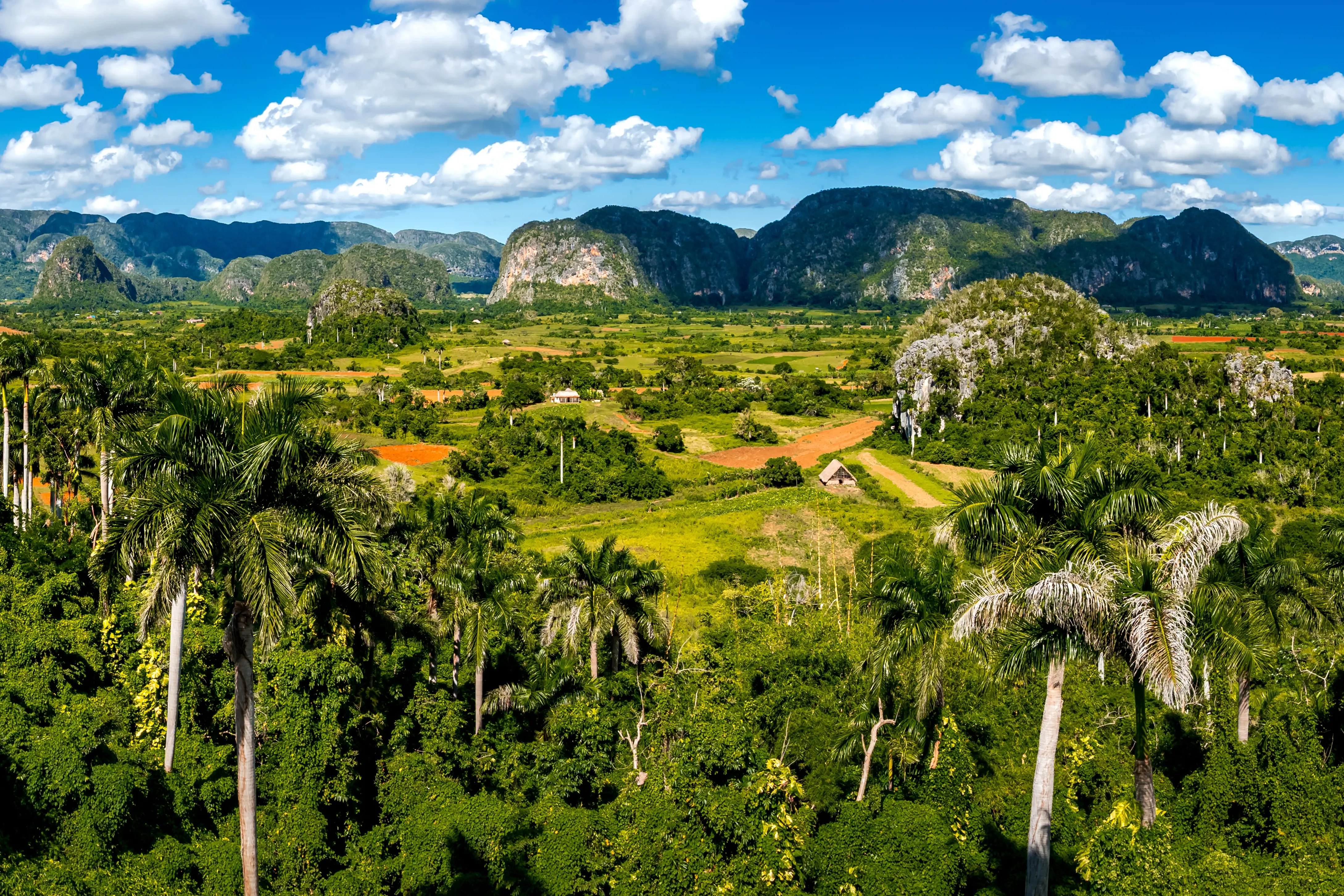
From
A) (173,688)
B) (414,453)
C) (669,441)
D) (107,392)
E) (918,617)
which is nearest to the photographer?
→ (173,688)

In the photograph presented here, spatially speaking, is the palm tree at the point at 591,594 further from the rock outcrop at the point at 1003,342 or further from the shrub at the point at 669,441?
the rock outcrop at the point at 1003,342

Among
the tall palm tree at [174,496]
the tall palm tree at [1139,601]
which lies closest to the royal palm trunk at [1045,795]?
the tall palm tree at [1139,601]

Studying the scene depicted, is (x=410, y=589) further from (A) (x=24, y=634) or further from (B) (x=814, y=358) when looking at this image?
(B) (x=814, y=358)

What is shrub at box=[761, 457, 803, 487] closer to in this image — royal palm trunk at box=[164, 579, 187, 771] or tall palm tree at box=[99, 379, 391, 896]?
royal palm trunk at box=[164, 579, 187, 771]

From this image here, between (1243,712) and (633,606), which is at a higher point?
(633,606)

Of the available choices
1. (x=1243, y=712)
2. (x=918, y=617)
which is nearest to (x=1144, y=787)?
(x=918, y=617)

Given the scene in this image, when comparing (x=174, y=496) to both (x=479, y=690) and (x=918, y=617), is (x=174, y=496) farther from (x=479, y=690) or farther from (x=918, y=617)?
(x=479, y=690)

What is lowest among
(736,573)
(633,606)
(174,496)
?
(736,573)
